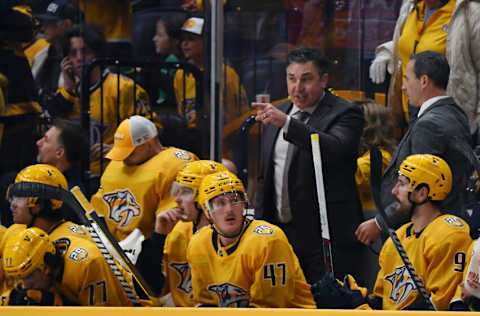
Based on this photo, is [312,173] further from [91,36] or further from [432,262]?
[91,36]

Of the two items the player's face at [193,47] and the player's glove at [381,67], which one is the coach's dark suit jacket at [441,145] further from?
the player's face at [193,47]

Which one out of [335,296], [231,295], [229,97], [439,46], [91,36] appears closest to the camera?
[335,296]

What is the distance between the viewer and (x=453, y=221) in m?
2.86

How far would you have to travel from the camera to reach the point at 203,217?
315cm

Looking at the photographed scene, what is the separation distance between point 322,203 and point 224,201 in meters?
0.32

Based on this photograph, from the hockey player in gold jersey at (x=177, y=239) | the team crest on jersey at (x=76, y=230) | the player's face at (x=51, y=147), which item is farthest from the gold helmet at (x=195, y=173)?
the player's face at (x=51, y=147)

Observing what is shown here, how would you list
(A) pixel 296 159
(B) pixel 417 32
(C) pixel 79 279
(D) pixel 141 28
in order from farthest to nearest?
(D) pixel 141 28, (B) pixel 417 32, (A) pixel 296 159, (C) pixel 79 279

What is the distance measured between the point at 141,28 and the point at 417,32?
119cm

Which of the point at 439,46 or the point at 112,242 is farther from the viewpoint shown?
the point at 439,46

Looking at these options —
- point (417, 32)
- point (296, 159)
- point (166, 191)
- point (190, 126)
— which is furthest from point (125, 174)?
point (417, 32)

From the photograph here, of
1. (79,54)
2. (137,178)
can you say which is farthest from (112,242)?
(79,54)

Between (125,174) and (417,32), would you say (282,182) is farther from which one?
(417,32)

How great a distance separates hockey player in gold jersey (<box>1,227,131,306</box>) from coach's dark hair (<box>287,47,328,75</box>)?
99 cm

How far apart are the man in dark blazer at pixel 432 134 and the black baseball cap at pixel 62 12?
1581 mm
